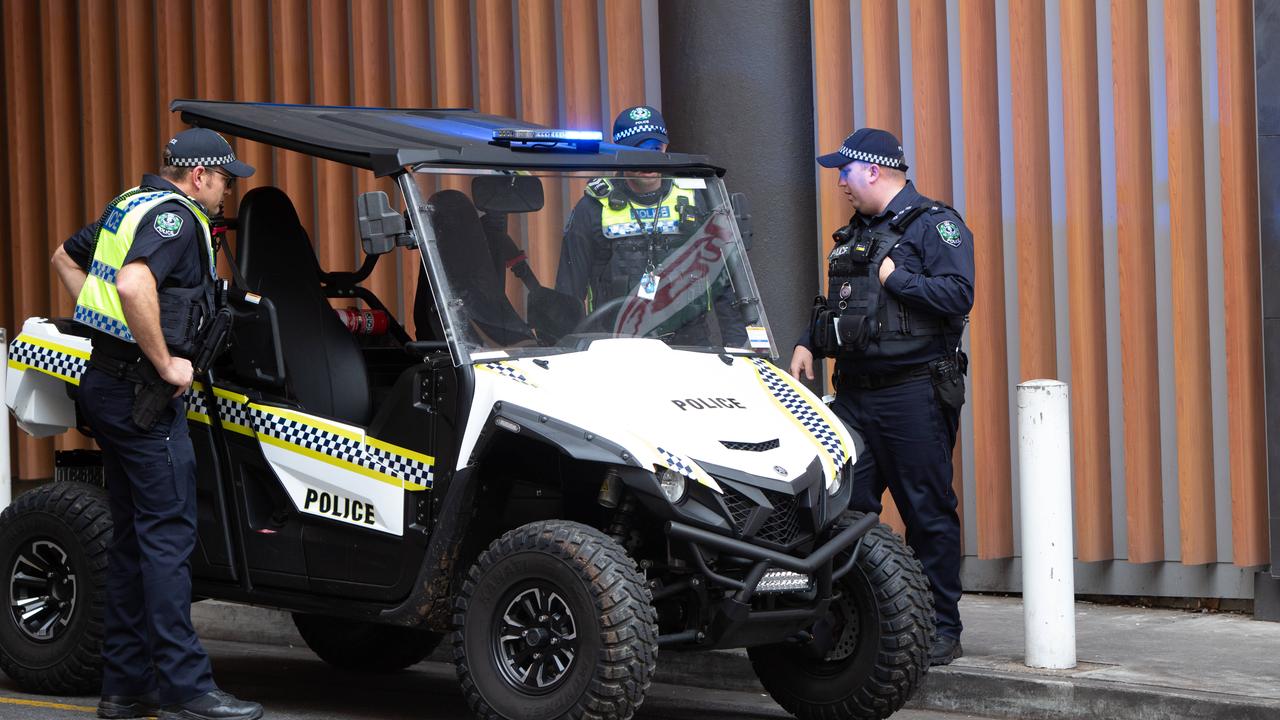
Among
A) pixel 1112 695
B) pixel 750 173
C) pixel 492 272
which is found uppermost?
pixel 750 173

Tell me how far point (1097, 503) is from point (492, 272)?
137 inches

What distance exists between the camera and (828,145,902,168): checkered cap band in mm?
7230

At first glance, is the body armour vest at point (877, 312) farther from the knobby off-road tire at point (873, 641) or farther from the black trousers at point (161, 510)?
the black trousers at point (161, 510)

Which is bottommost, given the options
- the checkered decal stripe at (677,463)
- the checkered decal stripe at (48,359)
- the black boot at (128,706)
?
the black boot at (128,706)

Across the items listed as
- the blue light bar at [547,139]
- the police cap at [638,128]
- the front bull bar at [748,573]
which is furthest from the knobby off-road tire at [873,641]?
the police cap at [638,128]

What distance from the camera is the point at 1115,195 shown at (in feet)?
27.4

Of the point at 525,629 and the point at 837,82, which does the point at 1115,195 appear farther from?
the point at 525,629

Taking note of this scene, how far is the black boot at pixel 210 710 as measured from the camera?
6254mm

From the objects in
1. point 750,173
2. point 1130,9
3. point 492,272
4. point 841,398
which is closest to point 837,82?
point 750,173

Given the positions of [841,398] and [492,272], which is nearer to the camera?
[492,272]

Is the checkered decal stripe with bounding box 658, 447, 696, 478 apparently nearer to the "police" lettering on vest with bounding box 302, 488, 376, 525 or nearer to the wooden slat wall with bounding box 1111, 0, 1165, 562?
the "police" lettering on vest with bounding box 302, 488, 376, 525

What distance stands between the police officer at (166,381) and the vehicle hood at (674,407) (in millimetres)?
1062

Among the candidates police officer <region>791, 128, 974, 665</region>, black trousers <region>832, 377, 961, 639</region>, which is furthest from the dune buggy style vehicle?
black trousers <region>832, 377, 961, 639</region>

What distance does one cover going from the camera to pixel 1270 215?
7.83m
